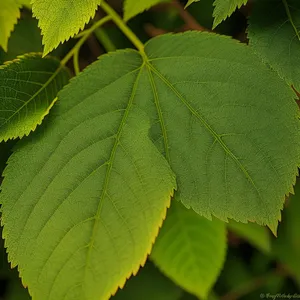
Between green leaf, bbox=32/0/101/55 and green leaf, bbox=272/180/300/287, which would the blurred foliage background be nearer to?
green leaf, bbox=272/180/300/287

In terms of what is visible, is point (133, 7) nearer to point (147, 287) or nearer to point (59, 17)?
point (59, 17)

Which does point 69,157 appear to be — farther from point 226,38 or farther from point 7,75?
point 226,38

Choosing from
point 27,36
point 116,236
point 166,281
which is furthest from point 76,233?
point 166,281

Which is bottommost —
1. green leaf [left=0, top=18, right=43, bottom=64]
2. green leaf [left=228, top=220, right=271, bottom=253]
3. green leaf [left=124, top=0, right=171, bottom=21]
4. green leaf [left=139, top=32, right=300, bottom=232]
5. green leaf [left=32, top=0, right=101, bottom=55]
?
green leaf [left=228, top=220, right=271, bottom=253]

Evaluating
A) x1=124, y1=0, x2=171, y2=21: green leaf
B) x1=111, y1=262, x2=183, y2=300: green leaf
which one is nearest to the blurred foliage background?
x1=111, y1=262, x2=183, y2=300: green leaf

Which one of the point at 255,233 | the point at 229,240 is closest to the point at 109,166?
the point at 255,233

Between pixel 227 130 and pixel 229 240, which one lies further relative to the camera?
pixel 229 240

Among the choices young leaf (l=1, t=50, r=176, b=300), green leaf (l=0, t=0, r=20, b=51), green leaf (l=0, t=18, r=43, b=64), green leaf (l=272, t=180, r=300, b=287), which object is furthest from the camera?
green leaf (l=272, t=180, r=300, b=287)
